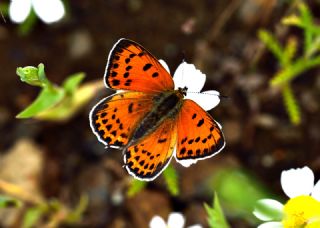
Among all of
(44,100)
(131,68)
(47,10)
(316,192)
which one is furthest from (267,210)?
(47,10)

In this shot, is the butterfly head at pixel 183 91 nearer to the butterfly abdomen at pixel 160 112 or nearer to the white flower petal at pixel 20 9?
the butterfly abdomen at pixel 160 112

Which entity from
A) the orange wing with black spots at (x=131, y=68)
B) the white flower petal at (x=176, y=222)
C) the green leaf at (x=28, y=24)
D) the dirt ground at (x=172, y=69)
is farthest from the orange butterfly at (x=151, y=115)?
the green leaf at (x=28, y=24)

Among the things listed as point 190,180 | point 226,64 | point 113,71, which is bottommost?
point 113,71

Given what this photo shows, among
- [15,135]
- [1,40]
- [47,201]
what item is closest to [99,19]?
[1,40]

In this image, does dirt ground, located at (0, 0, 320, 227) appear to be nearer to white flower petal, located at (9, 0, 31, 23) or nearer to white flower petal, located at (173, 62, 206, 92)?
white flower petal, located at (9, 0, 31, 23)

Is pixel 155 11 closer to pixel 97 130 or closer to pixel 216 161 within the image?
pixel 216 161

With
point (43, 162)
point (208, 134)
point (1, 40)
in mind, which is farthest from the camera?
point (1, 40)
